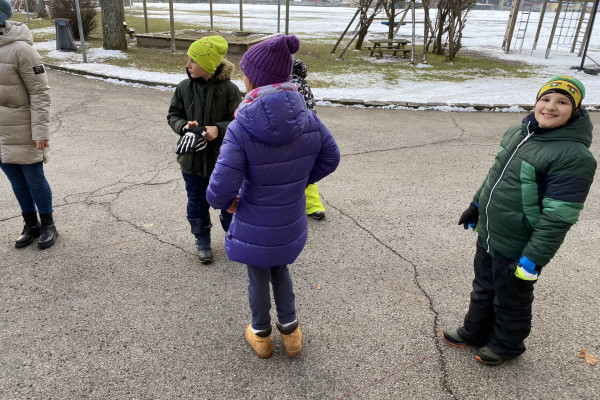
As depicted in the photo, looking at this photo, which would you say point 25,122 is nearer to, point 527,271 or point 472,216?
point 472,216

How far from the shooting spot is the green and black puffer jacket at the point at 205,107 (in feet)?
10.4

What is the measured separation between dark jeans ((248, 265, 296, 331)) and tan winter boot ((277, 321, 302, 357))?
0.14ft

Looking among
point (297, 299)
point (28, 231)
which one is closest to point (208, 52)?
point (297, 299)

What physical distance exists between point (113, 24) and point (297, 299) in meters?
13.8

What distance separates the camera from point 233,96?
3.26 m

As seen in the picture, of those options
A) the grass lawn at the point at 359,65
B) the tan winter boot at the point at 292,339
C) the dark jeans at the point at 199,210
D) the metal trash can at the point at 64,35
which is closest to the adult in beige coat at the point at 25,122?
the dark jeans at the point at 199,210

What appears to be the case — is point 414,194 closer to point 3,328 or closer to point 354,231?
point 354,231

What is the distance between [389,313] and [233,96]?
1.93 m

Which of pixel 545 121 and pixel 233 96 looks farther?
pixel 233 96

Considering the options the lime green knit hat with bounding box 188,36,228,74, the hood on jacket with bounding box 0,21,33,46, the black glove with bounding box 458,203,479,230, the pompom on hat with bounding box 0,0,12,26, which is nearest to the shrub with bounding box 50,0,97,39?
the hood on jacket with bounding box 0,21,33,46

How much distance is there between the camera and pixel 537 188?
2.15 metres

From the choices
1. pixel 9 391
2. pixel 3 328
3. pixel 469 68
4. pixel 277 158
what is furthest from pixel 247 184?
pixel 469 68

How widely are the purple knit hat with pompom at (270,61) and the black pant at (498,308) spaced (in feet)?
4.96

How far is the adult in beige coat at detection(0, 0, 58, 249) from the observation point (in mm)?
3238
